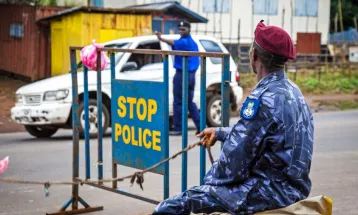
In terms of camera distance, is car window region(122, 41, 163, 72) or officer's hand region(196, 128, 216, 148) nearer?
officer's hand region(196, 128, 216, 148)

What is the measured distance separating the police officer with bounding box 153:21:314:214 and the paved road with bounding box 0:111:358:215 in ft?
9.90

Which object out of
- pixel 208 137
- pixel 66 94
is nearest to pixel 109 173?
pixel 66 94

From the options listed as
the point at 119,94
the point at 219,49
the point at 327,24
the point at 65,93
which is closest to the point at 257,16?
the point at 327,24

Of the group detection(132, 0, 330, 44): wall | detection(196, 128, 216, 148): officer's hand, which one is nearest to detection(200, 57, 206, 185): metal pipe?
detection(196, 128, 216, 148): officer's hand

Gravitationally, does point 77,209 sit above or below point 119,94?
below

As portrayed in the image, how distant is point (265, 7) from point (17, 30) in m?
15.9

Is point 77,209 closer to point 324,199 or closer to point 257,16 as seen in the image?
point 324,199

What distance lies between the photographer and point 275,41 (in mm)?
3980

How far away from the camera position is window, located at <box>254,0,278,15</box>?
3659 cm

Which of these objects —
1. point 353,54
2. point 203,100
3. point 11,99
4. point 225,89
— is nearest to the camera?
point 225,89

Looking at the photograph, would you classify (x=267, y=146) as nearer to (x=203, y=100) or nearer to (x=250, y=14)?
(x=203, y=100)

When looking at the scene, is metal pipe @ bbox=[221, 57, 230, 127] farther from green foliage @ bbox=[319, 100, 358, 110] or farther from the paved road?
green foliage @ bbox=[319, 100, 358, 110]

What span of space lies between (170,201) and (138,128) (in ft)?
5.30

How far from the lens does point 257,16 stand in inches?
1447
